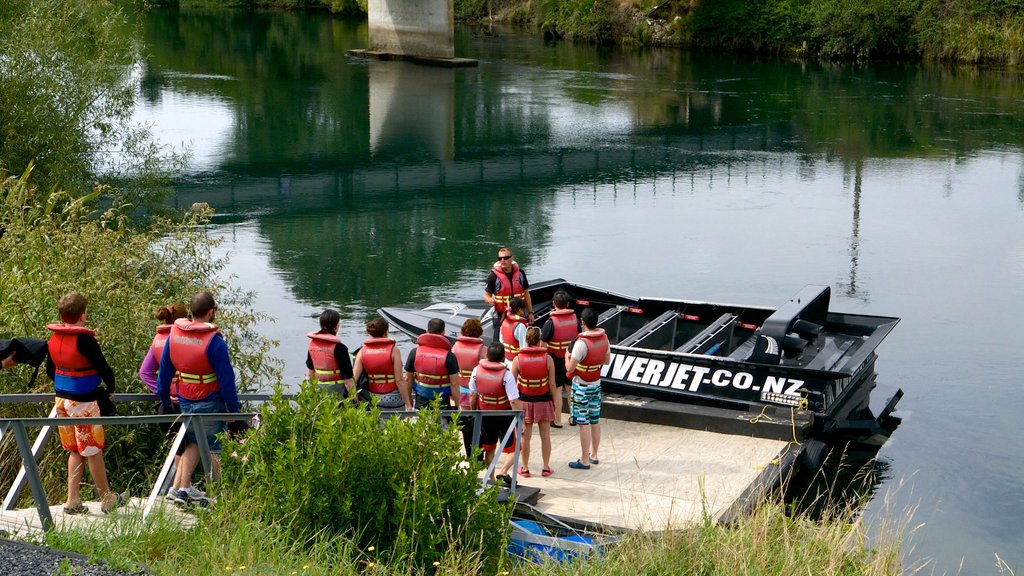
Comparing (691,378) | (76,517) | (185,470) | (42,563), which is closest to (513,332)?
(691,378)

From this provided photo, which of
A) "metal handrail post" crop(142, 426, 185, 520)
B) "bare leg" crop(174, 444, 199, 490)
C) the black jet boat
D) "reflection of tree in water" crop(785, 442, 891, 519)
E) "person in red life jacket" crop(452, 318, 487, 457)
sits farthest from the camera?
the black jet boat

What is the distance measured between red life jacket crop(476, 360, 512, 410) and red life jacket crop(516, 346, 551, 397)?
0.33 meters

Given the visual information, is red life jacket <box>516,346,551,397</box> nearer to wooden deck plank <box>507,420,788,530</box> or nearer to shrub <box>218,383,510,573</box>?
wooden deck plank <box>507,420,788,530</box>

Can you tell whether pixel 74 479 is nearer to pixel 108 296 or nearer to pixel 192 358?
pixel 192 358

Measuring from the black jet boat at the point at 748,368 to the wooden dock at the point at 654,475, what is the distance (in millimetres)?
410

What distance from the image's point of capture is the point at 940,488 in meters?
13.2

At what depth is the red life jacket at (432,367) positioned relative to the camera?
10.6m

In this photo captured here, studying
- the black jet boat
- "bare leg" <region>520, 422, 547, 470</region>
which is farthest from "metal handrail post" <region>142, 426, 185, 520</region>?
the black jet boat

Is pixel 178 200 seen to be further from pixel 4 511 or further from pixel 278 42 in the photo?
pixel 278 42

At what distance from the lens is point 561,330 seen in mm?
12383

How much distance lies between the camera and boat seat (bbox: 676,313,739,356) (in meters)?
14.6

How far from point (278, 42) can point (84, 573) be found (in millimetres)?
A: 62091

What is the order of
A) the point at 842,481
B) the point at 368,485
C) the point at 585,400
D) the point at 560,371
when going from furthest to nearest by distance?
the point at 842,481
the point at 560,371
the point at 585,400
the point at 368,485

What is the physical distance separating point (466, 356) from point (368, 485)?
12.3 ft
